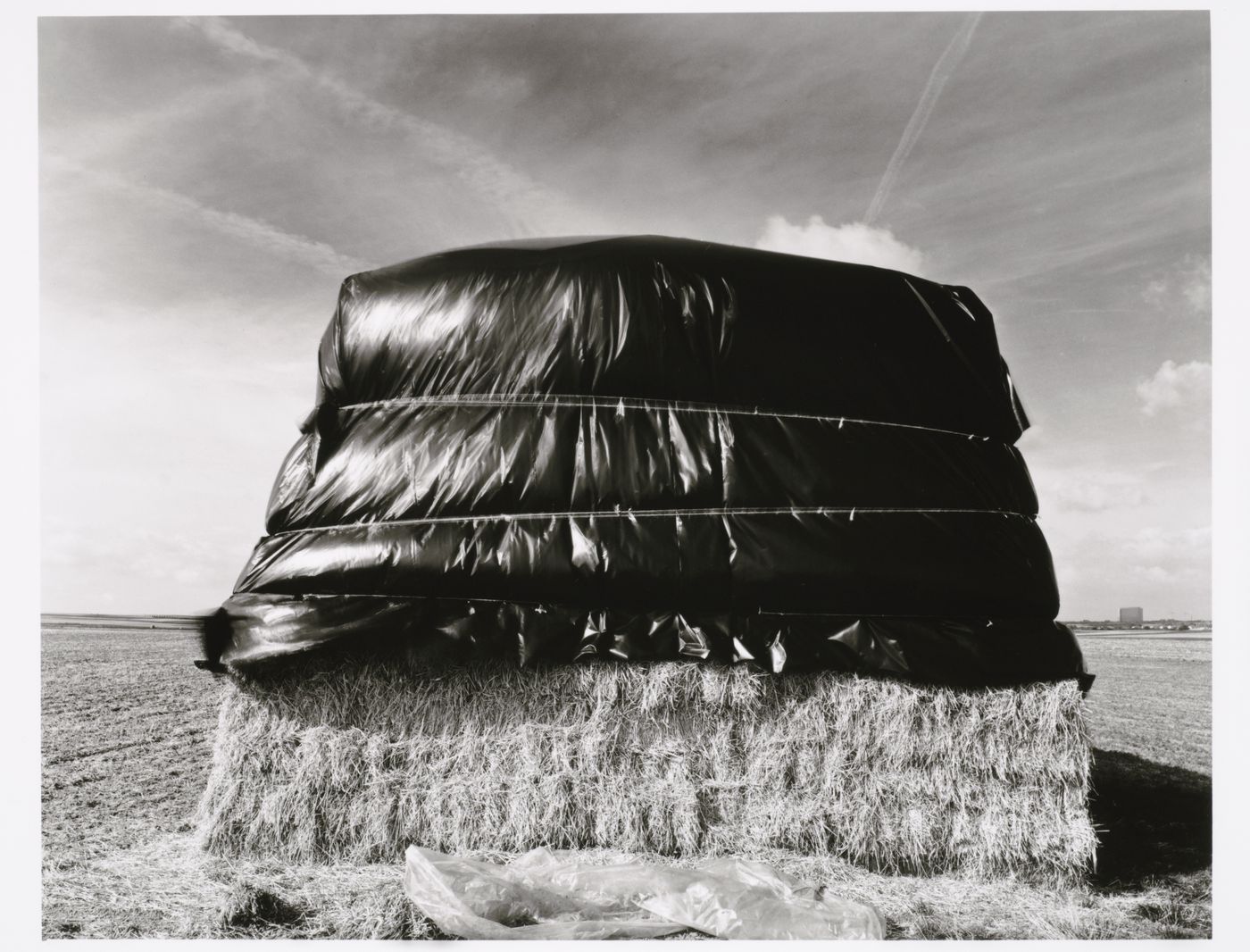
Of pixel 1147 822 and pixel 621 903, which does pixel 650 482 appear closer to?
pixel 621 903

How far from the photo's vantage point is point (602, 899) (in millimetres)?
2807

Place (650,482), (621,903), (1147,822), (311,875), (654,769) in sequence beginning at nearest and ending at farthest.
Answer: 1. (621,903)
2. (311,875)
3. (654,769)
4. (650,482)
5. (1147,822)

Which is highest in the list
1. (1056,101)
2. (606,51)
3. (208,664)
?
(606,51)

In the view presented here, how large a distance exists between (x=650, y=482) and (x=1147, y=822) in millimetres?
2853

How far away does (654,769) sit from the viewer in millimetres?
3191

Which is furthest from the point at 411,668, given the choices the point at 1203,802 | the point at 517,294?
the point at 1203,802

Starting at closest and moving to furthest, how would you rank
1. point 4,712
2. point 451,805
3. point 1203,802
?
point 451,805, point 4,712, point 1203,802

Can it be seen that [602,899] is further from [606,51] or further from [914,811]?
[606,51]

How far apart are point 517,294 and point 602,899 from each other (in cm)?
234

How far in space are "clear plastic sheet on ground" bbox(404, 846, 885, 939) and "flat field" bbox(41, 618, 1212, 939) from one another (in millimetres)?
138

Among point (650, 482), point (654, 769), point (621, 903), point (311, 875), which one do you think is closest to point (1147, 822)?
point (654, 769)

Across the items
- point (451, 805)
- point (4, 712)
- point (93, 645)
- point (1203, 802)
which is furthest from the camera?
point (93, 645)
